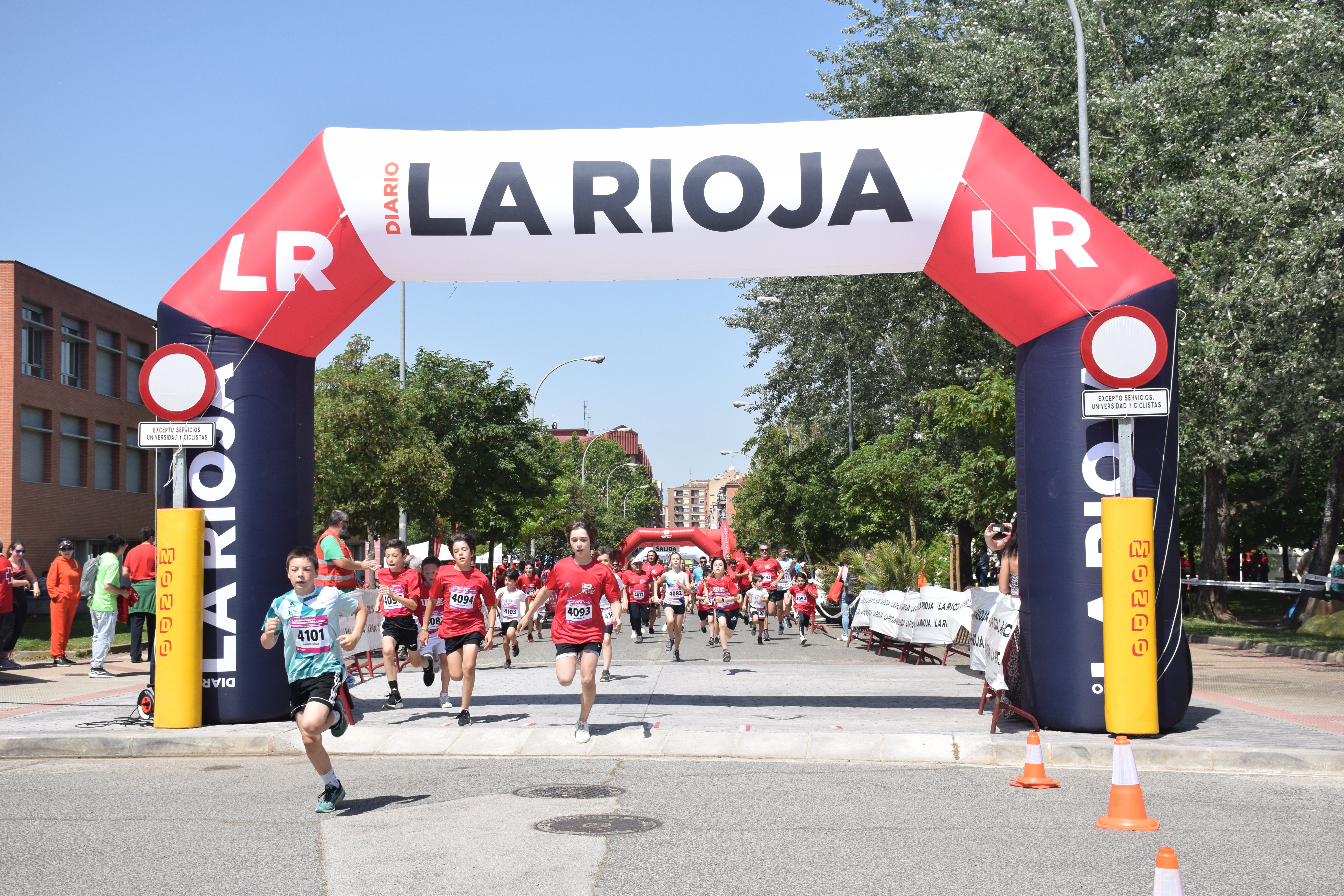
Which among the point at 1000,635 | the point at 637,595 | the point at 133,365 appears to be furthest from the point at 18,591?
the point at 133,365

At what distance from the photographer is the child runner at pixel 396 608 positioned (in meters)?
12.1

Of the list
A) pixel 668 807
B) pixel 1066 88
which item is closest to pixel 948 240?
pixel 668 807

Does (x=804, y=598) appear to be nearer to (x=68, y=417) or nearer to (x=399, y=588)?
(x=399, y=588)

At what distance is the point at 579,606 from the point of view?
388 inches

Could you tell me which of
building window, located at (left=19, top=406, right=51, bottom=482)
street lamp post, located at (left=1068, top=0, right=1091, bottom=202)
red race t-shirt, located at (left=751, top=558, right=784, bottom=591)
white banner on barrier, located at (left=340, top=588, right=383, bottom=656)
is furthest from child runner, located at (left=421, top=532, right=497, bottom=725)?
building window, located at (left=19, top=406, right=51, bottom=482)

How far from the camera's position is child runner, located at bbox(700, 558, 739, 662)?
1855 centimetres

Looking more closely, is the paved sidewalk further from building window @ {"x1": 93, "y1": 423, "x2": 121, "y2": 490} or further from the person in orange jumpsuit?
building window @ {"x1": 93, "y1": 423, "x2": 121, "y2": 490}

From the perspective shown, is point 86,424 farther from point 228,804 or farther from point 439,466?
point 228,804

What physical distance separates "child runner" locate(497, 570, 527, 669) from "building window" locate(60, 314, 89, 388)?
24.6 m

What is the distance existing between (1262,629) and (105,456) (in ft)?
115

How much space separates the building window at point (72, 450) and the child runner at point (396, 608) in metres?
28.3

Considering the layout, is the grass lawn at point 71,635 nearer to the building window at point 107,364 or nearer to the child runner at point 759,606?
the building window at point 107,364

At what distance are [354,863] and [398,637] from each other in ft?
21.5

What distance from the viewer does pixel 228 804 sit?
7.39 metres
